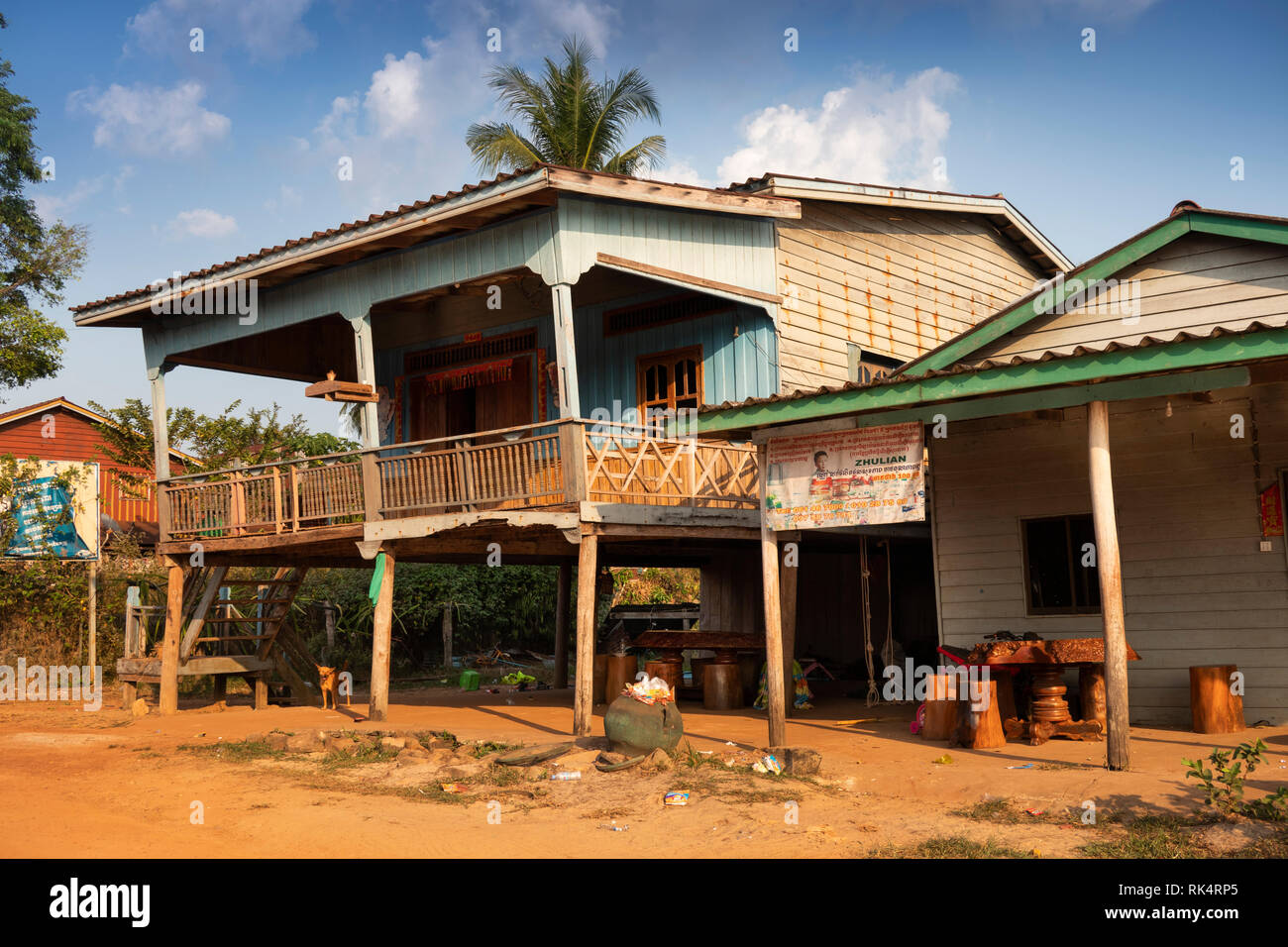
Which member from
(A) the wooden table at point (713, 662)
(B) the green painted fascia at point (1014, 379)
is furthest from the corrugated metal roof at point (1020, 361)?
(A) the wooden table at point (713, 662)

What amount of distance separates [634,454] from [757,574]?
534cm

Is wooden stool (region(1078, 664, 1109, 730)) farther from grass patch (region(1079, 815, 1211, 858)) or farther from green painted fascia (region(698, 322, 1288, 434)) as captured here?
grass patch (region(1079, 815, 1211, 858))

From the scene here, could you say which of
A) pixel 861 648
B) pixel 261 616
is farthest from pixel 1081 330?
pixel 261 616

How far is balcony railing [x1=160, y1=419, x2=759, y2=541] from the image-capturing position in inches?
523

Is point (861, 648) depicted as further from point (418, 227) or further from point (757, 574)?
point (418, 227)

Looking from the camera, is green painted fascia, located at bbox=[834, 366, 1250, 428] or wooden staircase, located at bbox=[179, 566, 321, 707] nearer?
green painted fascia, located at bbox=[834, 366, 1250, 428]

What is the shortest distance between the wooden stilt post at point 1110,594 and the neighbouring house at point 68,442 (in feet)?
81.3

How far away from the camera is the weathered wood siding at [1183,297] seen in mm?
11086

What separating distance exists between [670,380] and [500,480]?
339 centimetres

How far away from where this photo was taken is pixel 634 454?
45.5ft

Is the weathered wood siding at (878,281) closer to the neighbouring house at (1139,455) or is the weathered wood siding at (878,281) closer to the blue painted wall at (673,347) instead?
the blue painted wall at (673,347)

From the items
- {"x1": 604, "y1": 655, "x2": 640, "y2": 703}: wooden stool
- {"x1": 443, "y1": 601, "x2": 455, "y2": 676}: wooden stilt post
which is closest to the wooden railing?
{"x1": 604, "y1": 655, "x2": 640, "y2": 703}: wooden stool

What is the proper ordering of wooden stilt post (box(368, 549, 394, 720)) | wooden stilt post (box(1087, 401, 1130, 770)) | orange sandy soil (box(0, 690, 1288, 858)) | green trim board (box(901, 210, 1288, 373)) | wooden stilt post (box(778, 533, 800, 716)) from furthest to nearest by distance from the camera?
wooden stilt post (box(368, 549, 394, 720))
wooden stilt post (box(778, 533, 800, 716))
green trim board (box(901, 210, 1288, 373))
wooden stilt post (box(1087, 401, 1130, 770))
orange sandy soil (box(0, 690, 1288, 858))

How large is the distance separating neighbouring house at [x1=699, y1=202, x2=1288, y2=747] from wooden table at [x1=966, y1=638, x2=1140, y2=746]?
705mm
